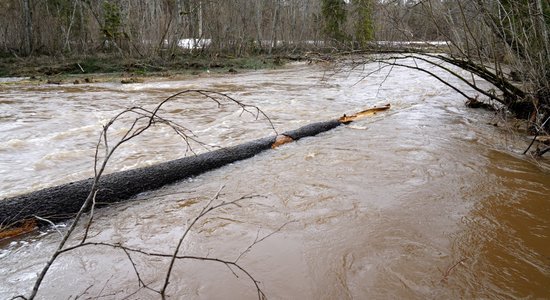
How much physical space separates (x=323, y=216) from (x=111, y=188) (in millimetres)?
2054

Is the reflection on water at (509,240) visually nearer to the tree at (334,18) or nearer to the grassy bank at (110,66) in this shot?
the grassy bank at (110,66)

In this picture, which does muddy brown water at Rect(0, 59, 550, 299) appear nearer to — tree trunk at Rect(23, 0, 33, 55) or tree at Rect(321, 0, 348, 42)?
tree trunk at Rect(23, 0, 33, 55)

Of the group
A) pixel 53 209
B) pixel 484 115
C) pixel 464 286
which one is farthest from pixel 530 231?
pixel 484 115

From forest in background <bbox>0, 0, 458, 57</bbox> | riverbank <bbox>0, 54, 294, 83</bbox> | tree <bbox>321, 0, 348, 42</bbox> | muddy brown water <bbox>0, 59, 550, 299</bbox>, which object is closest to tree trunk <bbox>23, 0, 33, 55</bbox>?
forest in background <bbox>0, 0, 458, 57</bbox>

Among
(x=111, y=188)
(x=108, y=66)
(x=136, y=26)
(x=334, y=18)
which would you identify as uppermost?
(x=334, y=18)

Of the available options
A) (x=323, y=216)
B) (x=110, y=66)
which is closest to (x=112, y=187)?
(x=323, y=216)

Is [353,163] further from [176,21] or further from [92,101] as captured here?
[176,21]

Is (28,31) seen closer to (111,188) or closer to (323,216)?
(111,188)

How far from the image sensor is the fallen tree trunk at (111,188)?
3.38 meters

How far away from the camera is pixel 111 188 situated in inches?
154

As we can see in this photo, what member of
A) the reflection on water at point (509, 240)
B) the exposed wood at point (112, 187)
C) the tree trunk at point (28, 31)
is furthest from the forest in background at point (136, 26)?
the reflection on water at point (509, 240)

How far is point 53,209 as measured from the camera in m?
3.51

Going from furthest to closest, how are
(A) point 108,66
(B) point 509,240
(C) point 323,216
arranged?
(A) point 108,66 → (C) point 323,216 → (B) point 509,240

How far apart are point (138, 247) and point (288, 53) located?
2185cm
